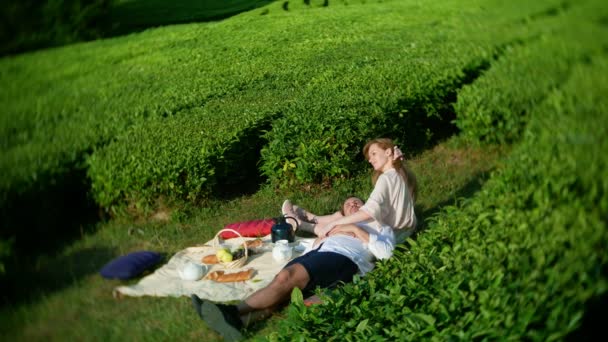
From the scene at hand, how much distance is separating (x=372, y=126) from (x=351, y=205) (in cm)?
74

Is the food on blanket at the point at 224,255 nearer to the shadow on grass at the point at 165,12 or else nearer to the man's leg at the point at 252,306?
the man's leg at the point at 252,306

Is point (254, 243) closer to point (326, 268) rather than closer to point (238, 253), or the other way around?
point (238, 253)

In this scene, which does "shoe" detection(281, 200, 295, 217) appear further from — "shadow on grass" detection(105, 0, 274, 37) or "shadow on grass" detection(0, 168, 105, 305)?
"shadow on grass" detection(0, 168, 105, 305)

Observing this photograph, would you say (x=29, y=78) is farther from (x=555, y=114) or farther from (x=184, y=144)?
(x=555, y=114)

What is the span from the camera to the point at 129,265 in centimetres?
216

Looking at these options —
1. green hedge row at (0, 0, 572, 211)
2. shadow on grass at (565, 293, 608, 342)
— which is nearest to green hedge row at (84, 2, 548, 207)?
green hedge row at (0, 0, 572, 211)

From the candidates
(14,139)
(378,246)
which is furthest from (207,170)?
(378,246)

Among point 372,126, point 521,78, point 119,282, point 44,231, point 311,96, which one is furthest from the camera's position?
point 372,126

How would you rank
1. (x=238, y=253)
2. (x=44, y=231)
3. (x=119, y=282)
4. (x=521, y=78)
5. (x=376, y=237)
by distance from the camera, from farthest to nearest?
1. (x=376, y=237)
2. (x=238, y=253)
3. (x=521, y=78)
4. (x=119, y=282)
5. (x=44, y=231)

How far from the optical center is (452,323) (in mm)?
3023

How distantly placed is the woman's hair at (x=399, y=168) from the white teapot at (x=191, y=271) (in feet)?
3.67

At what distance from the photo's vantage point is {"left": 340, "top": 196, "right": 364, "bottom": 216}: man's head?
4414 millimetres

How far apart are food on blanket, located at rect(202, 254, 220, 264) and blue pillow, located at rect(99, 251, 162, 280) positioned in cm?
114

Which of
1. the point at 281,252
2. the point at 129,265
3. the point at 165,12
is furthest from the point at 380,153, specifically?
the point at 129,265
